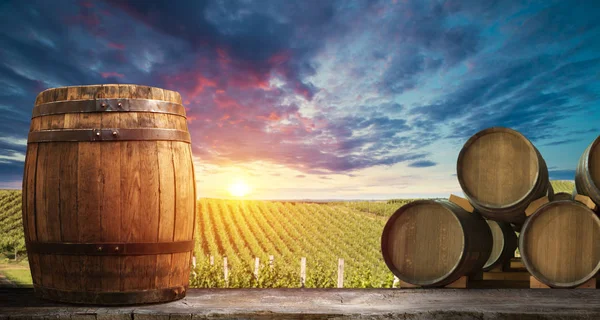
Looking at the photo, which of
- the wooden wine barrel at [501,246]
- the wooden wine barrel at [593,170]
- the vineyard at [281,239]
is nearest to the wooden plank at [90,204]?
the wooden wine barrel at [593,170]

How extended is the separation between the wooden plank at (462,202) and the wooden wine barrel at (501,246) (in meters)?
0.85

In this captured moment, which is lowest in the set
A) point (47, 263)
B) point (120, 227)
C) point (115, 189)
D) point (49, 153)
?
point (47, 263)

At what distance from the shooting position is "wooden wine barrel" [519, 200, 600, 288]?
3.20 meters

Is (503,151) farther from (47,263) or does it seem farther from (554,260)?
(47,263)

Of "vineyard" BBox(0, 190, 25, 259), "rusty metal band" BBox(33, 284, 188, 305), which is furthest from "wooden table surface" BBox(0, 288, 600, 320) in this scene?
"vineyard" BBox(0, 190, 25, 259)

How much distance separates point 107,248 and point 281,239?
13.4m

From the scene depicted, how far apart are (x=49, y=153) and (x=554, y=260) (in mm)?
2744

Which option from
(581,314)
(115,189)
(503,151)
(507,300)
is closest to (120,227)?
(115,189)

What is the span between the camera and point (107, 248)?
2246mm

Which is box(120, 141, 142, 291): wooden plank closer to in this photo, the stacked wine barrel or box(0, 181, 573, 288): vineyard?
the stacked wine barrel

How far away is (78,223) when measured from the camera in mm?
2252

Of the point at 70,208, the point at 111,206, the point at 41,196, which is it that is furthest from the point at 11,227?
the point at 111,206

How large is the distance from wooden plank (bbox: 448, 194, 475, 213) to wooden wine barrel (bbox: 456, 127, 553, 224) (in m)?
0.08

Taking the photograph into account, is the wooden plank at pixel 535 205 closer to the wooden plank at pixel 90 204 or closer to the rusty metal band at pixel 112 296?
the rusty metal band at pixel 112 296
